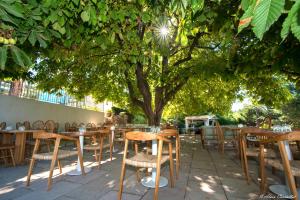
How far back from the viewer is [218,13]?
9.67 feet

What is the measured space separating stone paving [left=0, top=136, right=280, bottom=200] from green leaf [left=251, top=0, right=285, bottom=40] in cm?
249

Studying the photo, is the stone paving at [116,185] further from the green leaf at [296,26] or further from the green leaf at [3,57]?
the green leaf at [296,26]

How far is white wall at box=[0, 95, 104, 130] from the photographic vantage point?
20.7ft

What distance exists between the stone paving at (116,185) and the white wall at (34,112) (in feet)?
9.17

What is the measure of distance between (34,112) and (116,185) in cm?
571

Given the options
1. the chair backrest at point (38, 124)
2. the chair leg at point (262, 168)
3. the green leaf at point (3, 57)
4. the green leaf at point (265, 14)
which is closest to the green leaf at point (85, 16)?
the green leaf at point (3, 57)

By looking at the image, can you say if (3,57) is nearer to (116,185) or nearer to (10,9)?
(10,9)

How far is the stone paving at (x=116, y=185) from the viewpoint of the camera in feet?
8.92

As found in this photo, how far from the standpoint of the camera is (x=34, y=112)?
7.41 m

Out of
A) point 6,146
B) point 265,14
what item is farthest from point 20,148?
point 265,14

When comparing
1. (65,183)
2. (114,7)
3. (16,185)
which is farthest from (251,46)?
(16,185)

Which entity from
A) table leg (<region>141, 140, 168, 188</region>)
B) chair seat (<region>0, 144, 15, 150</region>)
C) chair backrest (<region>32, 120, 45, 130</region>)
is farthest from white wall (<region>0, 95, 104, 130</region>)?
table leg (<region>141, 140, 168, 188</region>)

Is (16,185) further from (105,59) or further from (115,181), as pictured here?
(105,59)

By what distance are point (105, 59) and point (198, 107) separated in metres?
6.45
